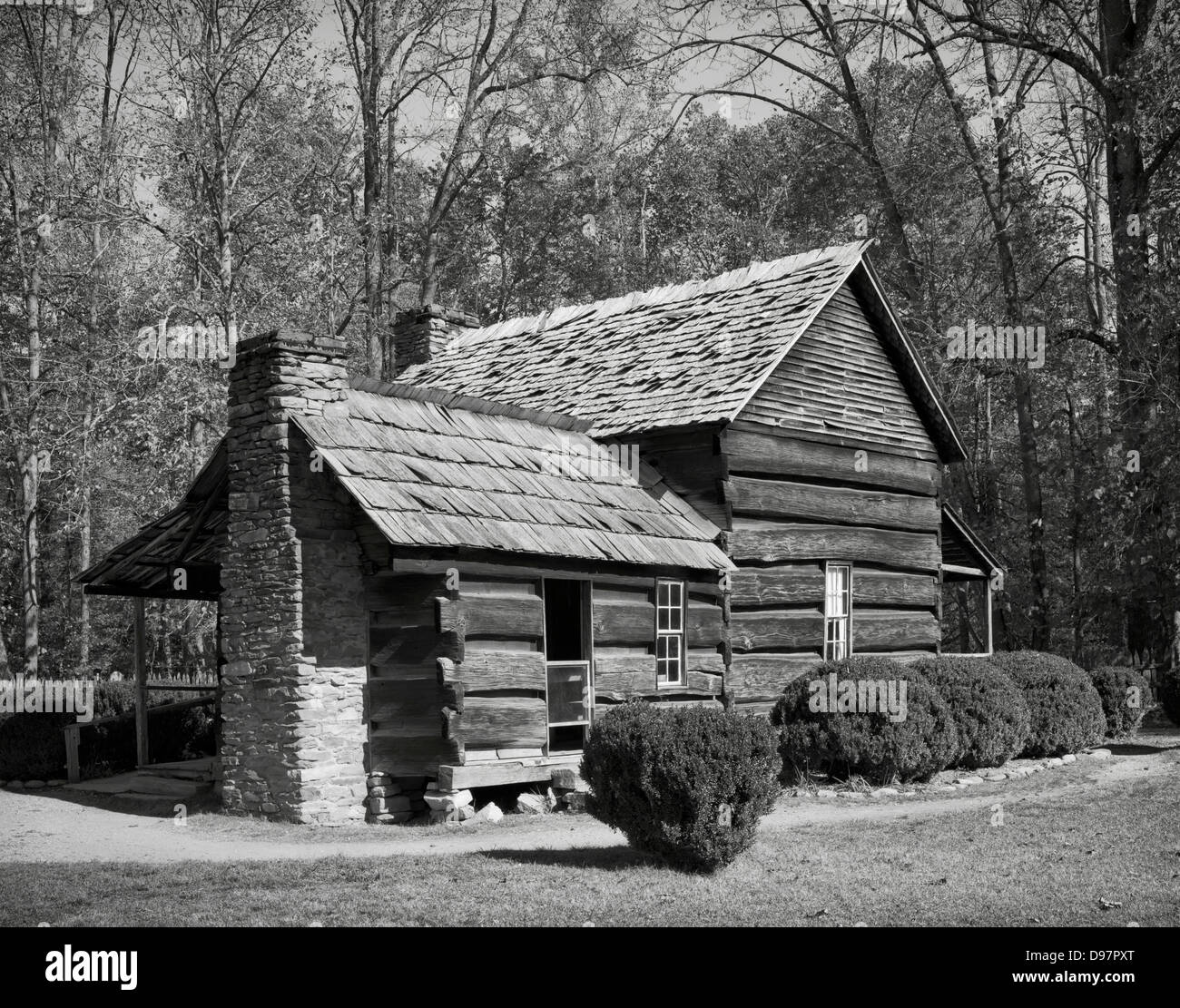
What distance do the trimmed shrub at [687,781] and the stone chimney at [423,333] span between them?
16.3 metres

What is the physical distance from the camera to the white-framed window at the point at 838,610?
62.1 feet

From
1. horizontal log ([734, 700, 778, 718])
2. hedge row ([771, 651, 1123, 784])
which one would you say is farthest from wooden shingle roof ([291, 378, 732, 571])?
hedge row ([771, 651, 1123, 784])

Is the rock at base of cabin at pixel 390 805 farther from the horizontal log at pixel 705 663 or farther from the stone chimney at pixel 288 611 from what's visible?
the horizontal log at pixel 705 663

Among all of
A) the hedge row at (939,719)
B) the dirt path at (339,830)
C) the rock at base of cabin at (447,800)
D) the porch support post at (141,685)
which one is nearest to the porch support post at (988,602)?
the hedge row at (939,719)

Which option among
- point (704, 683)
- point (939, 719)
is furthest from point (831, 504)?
point (939, 719)

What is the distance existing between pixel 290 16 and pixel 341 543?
17130mm

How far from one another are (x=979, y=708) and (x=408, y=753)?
7234 millimetres

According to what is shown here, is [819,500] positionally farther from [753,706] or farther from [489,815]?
[489,815]

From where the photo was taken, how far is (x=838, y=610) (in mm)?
19141

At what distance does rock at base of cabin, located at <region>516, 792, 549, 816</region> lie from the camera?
46.2 ft

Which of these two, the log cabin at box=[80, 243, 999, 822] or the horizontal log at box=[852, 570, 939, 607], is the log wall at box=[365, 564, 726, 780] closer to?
the log cabin at box=[80, 243, 999, 822]

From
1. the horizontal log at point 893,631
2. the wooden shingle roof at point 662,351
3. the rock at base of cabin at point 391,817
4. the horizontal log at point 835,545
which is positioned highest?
the wooden shingle roof at point 662,351

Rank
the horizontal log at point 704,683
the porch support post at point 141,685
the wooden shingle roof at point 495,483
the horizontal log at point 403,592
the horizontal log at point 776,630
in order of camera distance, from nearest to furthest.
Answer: the wooden shingle roof at point 495,483 < the horizontal log at point 403,592 < the horizontal log at point 704,683 < the porch support post at point 141,685 < the horizontal log at point 776,630
